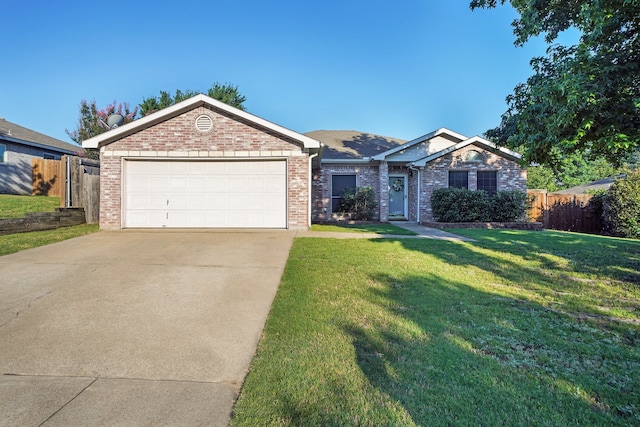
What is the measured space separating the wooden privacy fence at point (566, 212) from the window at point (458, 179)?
3.26m

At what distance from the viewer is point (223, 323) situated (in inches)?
146

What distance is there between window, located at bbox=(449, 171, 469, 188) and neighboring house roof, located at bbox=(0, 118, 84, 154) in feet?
75.4

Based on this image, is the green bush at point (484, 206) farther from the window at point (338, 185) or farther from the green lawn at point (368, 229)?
the window at point (338, 185)

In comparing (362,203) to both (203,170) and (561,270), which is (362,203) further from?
(561,270)

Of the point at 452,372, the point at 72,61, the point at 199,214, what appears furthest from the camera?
the point at 72,61

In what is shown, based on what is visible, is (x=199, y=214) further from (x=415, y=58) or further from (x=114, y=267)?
(x=415, y=58)

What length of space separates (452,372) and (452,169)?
1414cm

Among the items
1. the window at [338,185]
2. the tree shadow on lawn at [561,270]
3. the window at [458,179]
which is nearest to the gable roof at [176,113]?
the tree shadow on lawn at [561,270]

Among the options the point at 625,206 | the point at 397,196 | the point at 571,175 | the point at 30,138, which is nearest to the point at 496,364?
the point at 397,196

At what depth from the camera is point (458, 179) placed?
15.5 m

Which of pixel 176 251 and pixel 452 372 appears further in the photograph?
pixel 176 251

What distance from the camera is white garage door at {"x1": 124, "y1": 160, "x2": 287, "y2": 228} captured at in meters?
10.6

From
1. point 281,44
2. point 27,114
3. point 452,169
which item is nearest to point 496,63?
point 452,169

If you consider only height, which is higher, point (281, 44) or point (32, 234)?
point (281, 44)
